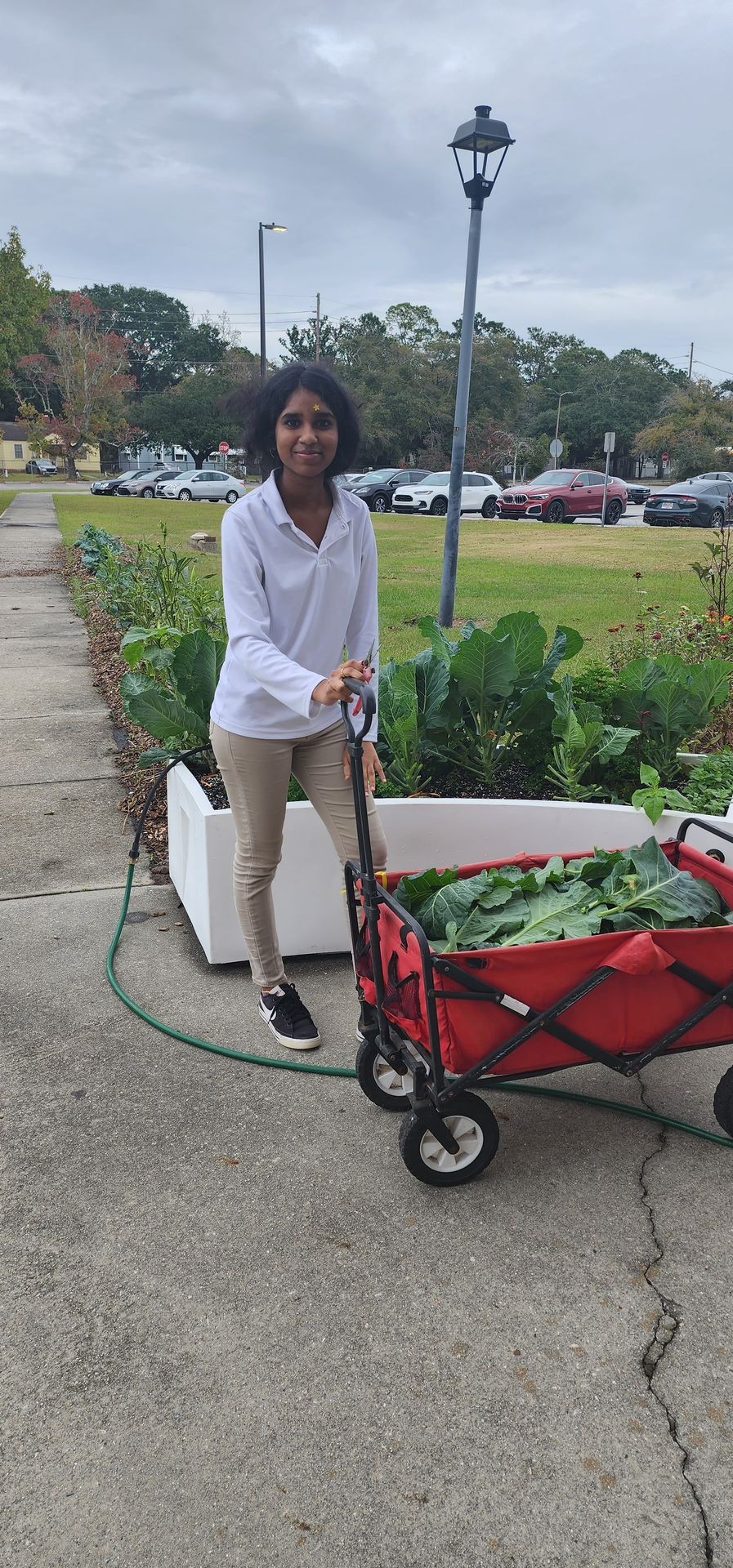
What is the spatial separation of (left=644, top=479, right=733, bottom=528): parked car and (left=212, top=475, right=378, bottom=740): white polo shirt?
83.3ft

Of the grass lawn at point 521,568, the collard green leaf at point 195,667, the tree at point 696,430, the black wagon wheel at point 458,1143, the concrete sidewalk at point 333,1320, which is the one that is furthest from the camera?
the tree at point 696,430

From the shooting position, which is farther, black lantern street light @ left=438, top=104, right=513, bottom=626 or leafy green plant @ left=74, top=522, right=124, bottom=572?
leafy green plant @ left=74, top=522, right=124, bottom=572

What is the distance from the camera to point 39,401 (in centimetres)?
7194

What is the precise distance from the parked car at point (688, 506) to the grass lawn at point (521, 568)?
6.96ft

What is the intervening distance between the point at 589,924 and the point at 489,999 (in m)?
0.41

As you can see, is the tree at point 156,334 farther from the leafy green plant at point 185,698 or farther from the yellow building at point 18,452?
the leafy green plant at point 185,698

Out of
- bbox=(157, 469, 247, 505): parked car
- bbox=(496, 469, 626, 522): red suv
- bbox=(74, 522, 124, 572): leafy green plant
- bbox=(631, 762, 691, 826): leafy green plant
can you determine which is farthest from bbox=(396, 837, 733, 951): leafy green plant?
bbox=(157, 469, 247, 505): parked car

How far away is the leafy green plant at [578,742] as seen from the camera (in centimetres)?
396

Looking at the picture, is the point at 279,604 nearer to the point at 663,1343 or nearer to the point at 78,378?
the point at 663,1343

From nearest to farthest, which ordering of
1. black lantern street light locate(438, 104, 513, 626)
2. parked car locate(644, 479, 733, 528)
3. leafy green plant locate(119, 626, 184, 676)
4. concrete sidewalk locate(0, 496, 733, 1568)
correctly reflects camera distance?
concrete sidewalk locate(0, 496, 733, 1568), leafy green plant locate(119, 626, 184, 676), black lantern street light locate(438, 104, 513, 626), parked car locate(644, 479, 733, 528)

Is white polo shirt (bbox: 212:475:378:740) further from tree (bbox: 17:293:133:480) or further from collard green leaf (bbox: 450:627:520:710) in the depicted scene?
tree (bbox: 17:293:133:480)

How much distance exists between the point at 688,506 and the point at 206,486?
838 inches

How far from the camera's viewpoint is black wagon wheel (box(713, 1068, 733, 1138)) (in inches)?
111

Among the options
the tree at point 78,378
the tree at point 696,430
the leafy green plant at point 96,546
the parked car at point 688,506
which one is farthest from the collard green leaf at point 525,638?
the tree at point 78,378
